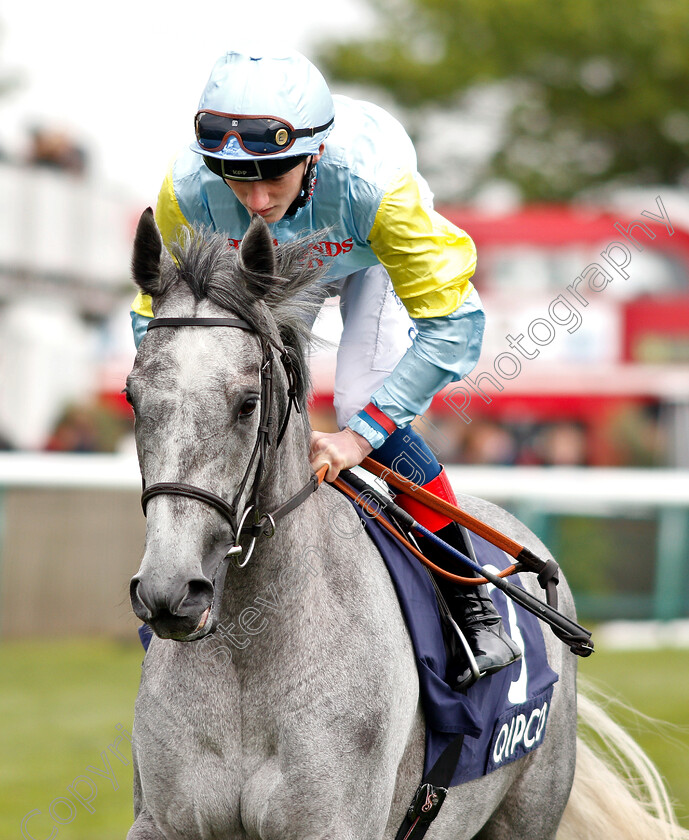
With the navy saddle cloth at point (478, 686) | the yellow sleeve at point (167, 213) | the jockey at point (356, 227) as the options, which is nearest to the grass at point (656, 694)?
the navy saddle cloth at point (478, 686)

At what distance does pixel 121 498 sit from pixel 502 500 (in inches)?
127

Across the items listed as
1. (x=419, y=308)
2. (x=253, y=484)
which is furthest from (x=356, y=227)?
(x=253, y=484)

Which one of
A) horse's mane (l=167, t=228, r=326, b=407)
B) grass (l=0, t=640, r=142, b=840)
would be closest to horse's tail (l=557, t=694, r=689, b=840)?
grass (l=0, t=640, r=142, b=840)

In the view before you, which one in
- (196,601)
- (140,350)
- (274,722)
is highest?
(140,350)

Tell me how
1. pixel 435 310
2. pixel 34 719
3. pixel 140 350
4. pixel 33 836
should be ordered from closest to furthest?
1. pixel 140 350
2. pixel 435 310
3. pixel 33 836
4. pixel 34 719

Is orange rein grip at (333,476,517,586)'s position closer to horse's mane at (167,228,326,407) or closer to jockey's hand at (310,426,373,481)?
jockey's hand at (310,426,373,481)

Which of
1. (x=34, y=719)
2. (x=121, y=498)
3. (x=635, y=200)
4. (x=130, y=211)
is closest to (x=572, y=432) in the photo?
(x=121, y=498)

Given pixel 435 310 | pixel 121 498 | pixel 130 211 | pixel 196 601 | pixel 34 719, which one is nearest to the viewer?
pixel 196 601

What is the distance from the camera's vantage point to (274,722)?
259cm

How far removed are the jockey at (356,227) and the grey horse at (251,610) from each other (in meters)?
0.23

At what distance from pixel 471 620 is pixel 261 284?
124cm

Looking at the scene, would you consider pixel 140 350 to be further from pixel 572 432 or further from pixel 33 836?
pixel 572 432

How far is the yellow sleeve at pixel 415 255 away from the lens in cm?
298

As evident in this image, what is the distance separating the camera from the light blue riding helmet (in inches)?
108
